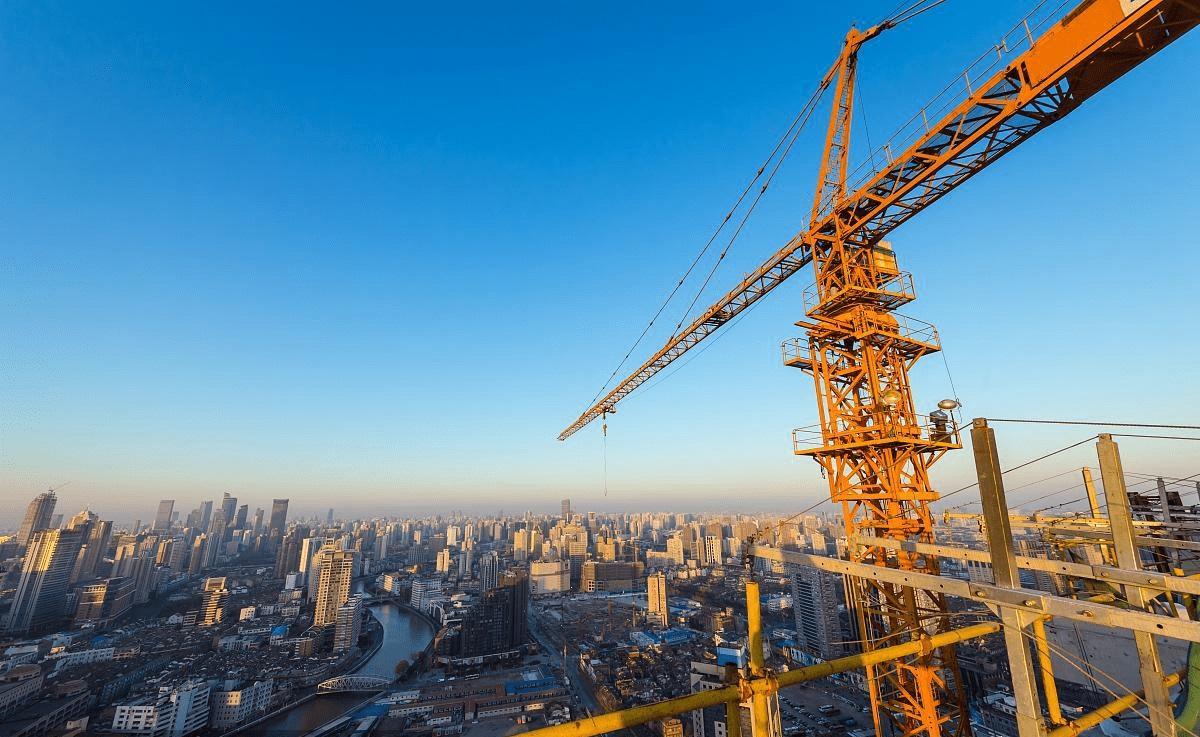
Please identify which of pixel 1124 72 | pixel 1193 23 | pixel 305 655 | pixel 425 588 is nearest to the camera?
pixel 1193 23

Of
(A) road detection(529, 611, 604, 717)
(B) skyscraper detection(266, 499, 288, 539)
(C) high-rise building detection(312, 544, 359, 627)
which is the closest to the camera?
(A) road detection(529, 611, 604, 717)

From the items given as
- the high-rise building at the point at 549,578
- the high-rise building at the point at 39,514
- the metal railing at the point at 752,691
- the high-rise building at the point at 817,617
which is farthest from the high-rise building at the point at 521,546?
the metal railing at the point at 752,691

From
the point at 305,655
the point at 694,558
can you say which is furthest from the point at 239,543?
the point at 694,558

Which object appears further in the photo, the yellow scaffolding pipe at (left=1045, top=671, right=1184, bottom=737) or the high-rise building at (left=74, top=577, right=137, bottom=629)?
the high-rise building at (left=74, top=577, right=137, bottom=629)

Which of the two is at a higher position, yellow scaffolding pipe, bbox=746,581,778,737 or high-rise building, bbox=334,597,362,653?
yellow scaffolding pipe, bbox=746,581,778,737

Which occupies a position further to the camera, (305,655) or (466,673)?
(305,655)

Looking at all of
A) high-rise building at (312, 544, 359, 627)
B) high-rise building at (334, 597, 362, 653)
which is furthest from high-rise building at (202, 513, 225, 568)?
high-rise building at (334, 597, 362, 653)

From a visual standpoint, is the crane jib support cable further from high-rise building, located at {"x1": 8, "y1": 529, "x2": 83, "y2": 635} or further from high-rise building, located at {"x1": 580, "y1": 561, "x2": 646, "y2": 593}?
high-rise building, located at {"x1": 8, "y1": 529, "x2": 83, "y2": 635}

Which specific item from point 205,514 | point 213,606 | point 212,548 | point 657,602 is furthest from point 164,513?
point 657,602

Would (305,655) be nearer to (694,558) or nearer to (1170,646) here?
(1170,646)
